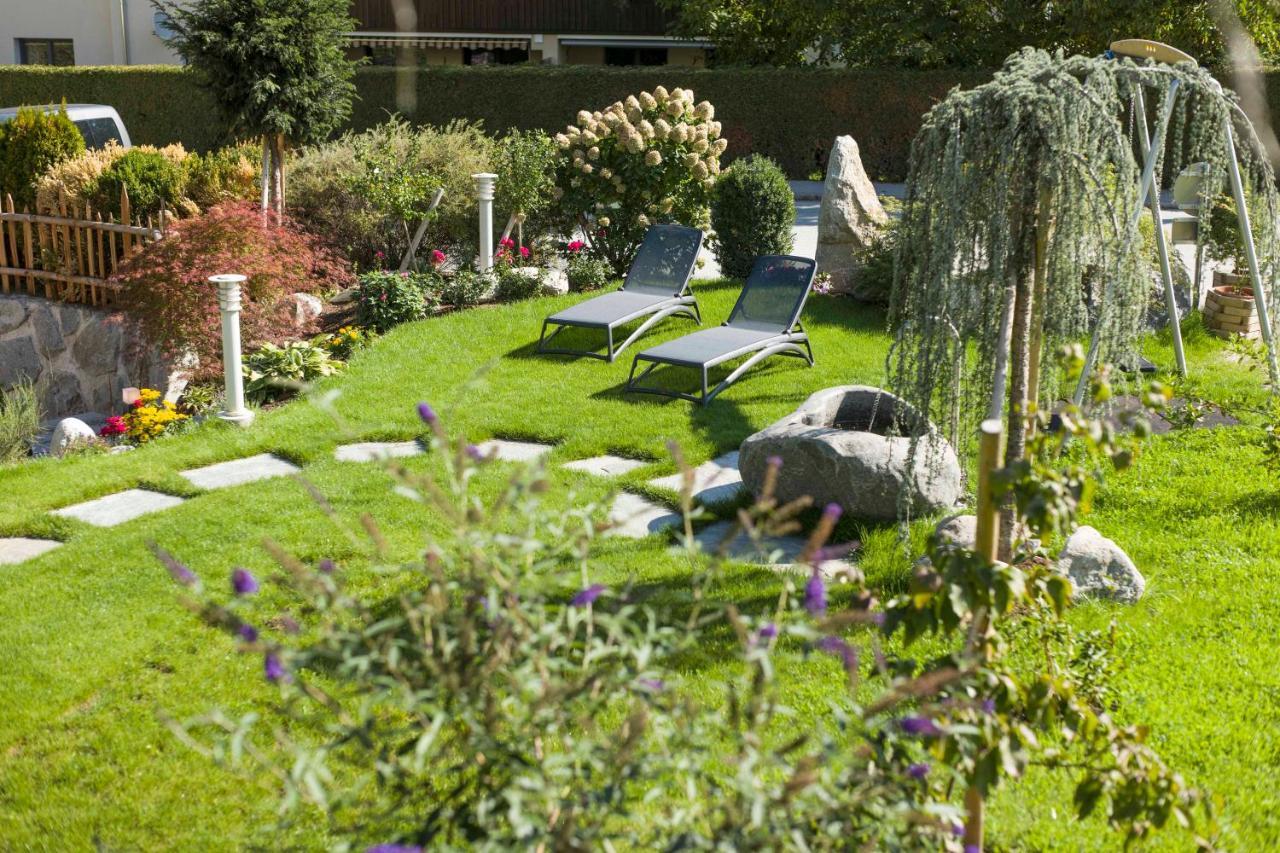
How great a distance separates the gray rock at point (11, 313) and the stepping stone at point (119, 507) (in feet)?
19.3

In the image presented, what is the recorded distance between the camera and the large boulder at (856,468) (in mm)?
6418

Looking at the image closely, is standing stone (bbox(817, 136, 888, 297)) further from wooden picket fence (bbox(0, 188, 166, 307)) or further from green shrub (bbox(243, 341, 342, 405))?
wooden picket fence (bbox(0, 188, 166, 307))

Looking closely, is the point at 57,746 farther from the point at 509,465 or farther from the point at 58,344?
the point at 58,344

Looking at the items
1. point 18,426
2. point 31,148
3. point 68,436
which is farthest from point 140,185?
point 68,436

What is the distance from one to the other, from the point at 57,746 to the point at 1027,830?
3.40m

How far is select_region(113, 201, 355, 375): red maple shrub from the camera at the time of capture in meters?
10.0

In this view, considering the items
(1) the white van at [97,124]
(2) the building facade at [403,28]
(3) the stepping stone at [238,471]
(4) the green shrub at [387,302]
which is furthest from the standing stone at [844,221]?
(2) the building facade at [403,28]

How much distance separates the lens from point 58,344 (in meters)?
12.1

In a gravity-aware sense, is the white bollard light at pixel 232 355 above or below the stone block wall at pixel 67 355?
above

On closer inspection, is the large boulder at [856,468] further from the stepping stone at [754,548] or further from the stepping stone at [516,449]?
the stepping stone at [516,449]

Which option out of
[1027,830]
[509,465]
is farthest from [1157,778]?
[509,465]

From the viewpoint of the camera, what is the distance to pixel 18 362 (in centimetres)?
1234

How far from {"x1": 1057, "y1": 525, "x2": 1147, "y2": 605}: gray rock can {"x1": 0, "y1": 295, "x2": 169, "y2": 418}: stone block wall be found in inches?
326

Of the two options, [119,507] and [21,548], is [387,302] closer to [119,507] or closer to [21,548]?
[119,507]
